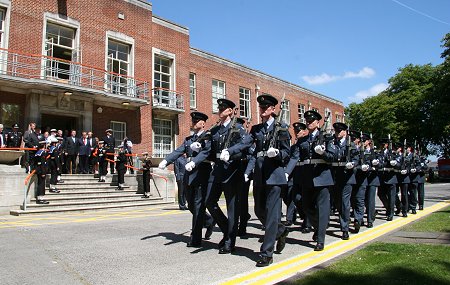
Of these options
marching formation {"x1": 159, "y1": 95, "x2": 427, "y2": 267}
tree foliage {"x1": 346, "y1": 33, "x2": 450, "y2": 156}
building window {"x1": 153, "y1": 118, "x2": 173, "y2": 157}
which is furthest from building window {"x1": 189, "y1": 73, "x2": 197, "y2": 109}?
tree foliage {"x1": 346, "y1": 33, "x2": 450, "y2": 156}

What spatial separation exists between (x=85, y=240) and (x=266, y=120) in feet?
13.2

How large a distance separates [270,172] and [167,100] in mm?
19029

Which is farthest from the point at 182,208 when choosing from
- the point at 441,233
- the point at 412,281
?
the point at 412,281

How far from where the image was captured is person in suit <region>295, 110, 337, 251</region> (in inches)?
273

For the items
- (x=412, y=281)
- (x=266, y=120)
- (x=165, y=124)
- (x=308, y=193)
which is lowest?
(x=412, y=281)

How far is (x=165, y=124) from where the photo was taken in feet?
79.9

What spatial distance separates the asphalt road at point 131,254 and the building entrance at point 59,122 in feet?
35.1

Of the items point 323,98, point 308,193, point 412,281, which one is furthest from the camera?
point 323,98

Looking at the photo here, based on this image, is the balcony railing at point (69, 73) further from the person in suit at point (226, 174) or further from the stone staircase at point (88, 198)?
the person in suit at point (226, 174)

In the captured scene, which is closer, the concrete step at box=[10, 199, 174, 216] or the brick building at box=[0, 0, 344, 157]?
the concrete step at box=[10, 199, 174, 216]

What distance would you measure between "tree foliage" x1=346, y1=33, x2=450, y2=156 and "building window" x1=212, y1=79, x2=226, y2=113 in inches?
967

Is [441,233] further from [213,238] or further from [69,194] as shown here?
[69,194]

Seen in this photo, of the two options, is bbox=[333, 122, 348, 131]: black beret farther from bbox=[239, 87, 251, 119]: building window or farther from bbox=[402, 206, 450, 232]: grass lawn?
bbox=[239, 87, 251, 119]: building window

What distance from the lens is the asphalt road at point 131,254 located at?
16.1 feet
